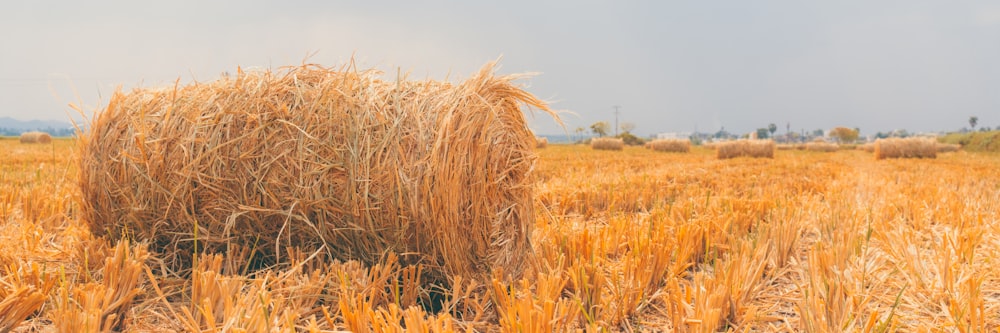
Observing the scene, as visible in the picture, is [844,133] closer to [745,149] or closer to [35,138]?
[745,149]

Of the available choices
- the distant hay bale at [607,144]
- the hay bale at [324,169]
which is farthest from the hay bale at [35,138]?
the hay bale at [324,169]

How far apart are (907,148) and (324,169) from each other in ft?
74.4

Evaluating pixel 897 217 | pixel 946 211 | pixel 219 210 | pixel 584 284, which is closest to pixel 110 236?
pixel 219 210

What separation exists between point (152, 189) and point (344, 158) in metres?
1.22

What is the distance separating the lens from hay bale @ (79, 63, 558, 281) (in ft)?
8.65

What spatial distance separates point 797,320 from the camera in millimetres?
2561

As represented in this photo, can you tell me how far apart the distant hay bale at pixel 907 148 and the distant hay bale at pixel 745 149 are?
177 inches

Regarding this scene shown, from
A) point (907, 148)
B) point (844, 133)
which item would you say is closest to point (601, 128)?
point (844, 133)

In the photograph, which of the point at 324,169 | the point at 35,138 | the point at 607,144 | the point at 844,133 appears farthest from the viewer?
the point at 844,133

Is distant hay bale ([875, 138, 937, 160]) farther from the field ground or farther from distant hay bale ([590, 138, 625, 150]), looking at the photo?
the field ground

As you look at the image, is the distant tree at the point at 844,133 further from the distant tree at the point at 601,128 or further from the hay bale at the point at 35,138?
the hay bale at the point at 35,138

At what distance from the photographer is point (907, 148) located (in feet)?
64.5

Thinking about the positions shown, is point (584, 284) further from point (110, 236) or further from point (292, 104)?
point (110, 236)

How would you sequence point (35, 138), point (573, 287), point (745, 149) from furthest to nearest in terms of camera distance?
1. point (35, 138)
2. point (745, 149)
3. point (573, 287)
